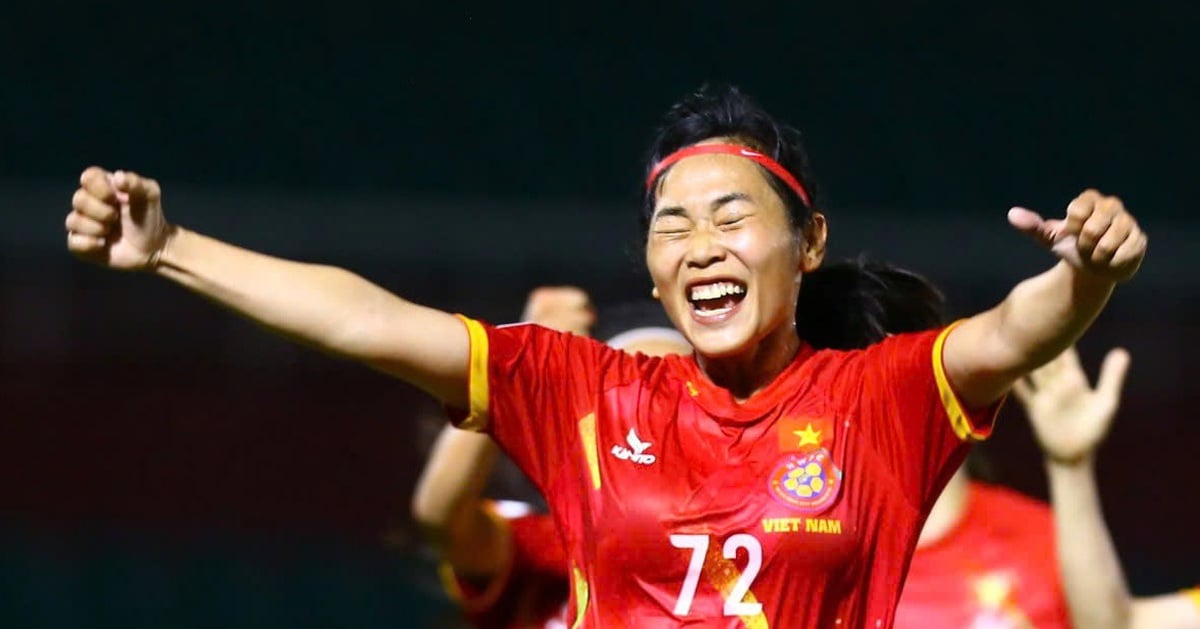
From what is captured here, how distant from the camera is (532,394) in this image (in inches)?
102

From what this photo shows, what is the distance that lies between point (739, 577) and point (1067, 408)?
4.53 ft

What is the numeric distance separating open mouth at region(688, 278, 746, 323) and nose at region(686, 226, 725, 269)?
0.10ft

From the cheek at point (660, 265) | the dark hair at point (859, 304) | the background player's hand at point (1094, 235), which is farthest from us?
the dark hair at point (859, 304)

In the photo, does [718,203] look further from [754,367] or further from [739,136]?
[754,367]

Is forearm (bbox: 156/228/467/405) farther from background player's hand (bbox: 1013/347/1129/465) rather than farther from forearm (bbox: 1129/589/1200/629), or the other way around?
forearm (bbox: 1129/589/1200/629)

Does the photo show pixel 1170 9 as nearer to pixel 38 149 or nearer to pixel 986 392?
pixel 38 149

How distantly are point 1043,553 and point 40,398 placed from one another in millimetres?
3828

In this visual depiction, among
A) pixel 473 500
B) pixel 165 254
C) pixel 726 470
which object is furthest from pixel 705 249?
pixel 473 500

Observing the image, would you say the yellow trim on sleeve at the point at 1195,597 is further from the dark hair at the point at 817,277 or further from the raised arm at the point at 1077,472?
the dark hair at the point at 817,277

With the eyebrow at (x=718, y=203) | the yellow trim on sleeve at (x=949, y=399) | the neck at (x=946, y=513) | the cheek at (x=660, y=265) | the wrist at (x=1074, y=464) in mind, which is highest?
the wrist at (x=1074, y=464)

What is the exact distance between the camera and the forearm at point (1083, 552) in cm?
360

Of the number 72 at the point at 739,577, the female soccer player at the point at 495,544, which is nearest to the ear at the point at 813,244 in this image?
the number 72 at the point at 739,577

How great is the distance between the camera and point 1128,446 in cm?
686

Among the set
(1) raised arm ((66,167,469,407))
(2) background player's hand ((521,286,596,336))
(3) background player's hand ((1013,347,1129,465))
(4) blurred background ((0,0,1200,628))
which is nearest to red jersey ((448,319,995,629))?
(1) raised arm ((66,167,469,407))
